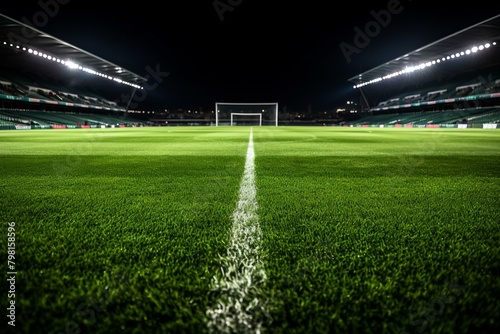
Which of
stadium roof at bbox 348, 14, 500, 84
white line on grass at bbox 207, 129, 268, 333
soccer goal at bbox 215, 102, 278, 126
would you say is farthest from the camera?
soccer goal at bbox 215, 102, 278, 126

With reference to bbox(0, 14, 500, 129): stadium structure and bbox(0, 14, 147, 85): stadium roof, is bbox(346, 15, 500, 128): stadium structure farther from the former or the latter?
bbox(0, 14, 147, 85): stadium roof

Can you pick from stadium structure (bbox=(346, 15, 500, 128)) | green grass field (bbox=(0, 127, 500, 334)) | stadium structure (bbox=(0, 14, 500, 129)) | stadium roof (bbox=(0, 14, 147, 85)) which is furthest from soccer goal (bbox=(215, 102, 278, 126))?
green grass field (bbox=(0, 127, 500, 334))

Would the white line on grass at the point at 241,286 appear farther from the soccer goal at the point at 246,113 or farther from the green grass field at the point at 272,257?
the soccer goal at the point at 246,113

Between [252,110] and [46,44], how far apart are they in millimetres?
32536

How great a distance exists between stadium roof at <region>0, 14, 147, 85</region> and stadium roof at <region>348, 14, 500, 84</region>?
44.1 meters

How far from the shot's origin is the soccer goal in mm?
55344

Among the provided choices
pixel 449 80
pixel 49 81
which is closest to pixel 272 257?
pixel 49 81

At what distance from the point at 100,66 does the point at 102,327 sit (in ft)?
173

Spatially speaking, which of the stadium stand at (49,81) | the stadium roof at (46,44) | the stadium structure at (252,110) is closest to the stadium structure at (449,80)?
the stadium structure at (252,110)

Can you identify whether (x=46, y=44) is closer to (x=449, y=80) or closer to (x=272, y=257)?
(x=272, y=257)

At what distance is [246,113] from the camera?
55.8 meters

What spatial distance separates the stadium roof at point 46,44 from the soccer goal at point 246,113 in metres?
18.3

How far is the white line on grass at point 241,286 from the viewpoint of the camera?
1.00 meters

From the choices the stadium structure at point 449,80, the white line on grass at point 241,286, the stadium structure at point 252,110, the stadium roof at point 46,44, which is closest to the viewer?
the white line on grass at point 241,286
